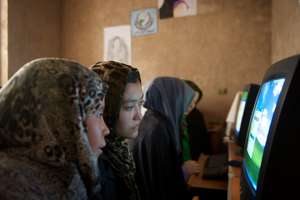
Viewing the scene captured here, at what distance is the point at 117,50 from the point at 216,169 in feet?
8.05

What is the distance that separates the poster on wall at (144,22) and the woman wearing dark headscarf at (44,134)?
310 centimetres

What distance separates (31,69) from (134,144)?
1.06 meters

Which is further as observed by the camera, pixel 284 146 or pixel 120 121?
pixel 120 121

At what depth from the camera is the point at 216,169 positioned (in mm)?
1974

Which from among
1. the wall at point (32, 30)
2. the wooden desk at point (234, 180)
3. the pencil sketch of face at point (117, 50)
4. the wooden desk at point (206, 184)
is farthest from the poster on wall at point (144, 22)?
the wooden desk at point (206, 184)

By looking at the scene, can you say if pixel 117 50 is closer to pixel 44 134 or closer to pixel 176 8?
pixel 176 8

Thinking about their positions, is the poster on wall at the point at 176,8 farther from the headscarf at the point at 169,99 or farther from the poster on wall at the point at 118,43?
the headscarf at the point at 169,99

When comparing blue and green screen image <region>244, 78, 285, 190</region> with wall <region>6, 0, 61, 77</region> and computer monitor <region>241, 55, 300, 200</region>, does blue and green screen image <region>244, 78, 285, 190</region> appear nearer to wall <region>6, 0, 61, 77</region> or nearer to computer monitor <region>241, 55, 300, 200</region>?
computer monitor <region>241, 55, 300, 200</region>

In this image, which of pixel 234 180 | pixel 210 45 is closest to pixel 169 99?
pixel 234 180

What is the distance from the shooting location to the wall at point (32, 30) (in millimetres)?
3424

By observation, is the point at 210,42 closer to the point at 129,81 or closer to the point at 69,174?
the point at 129,81

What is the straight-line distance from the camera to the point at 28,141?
2.27ft

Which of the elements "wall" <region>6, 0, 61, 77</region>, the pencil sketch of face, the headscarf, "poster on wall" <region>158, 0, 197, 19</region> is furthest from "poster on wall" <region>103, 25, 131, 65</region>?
the headscarf

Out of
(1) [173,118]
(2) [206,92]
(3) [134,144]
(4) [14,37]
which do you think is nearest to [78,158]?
(3) [134,144]
